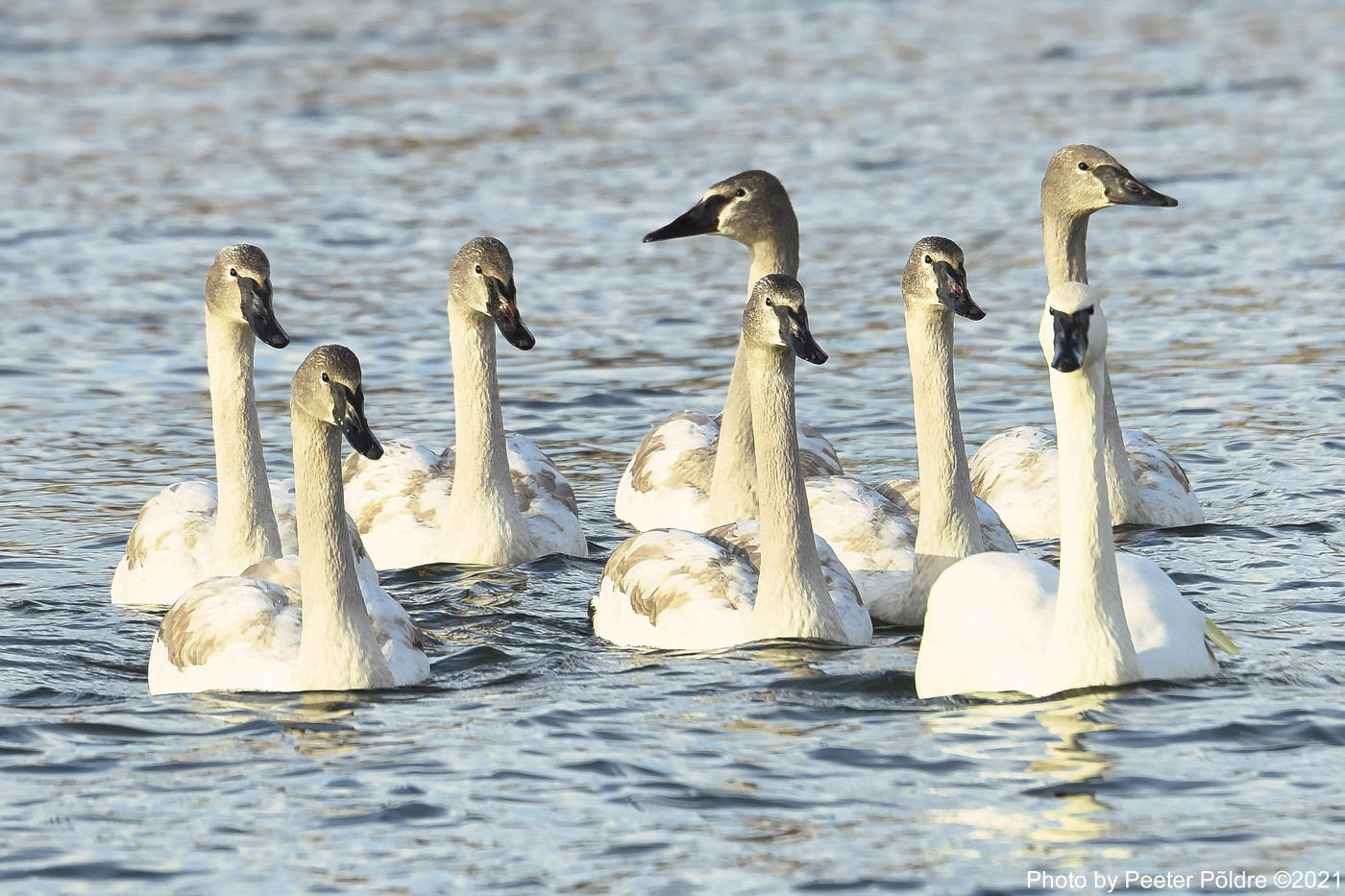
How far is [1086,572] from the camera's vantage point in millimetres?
9078

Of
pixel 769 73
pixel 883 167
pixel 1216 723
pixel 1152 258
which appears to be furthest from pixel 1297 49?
pixel 1216 723

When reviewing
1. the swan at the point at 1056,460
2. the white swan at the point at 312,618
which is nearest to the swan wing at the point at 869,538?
the swan at the point at 1056,460

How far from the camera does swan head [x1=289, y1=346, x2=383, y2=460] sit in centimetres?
994

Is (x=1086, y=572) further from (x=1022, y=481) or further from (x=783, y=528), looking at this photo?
(x=1022, y=481)

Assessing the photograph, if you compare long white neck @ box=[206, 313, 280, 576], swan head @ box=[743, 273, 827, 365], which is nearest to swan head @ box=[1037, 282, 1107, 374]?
swan head @ box=[743, 273, 827, 365]

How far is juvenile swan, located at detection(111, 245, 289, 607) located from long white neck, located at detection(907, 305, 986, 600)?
3115 mm

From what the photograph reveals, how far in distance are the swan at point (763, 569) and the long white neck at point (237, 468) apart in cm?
174

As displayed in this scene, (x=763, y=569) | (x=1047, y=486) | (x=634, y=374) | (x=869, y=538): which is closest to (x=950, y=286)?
(x=869, y=538)

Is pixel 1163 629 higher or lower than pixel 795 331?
lower

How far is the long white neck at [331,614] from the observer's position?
32.1 feet

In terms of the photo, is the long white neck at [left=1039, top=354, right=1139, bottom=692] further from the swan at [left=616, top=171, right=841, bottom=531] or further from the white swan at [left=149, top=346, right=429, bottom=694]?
the swan at [left=616, top=171, right=841, bottom=531]

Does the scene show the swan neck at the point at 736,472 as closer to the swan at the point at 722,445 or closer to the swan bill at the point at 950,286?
the swan at the point at 722,445

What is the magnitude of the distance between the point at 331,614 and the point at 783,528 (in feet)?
6.80

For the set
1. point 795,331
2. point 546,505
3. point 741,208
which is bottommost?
point 546,505
